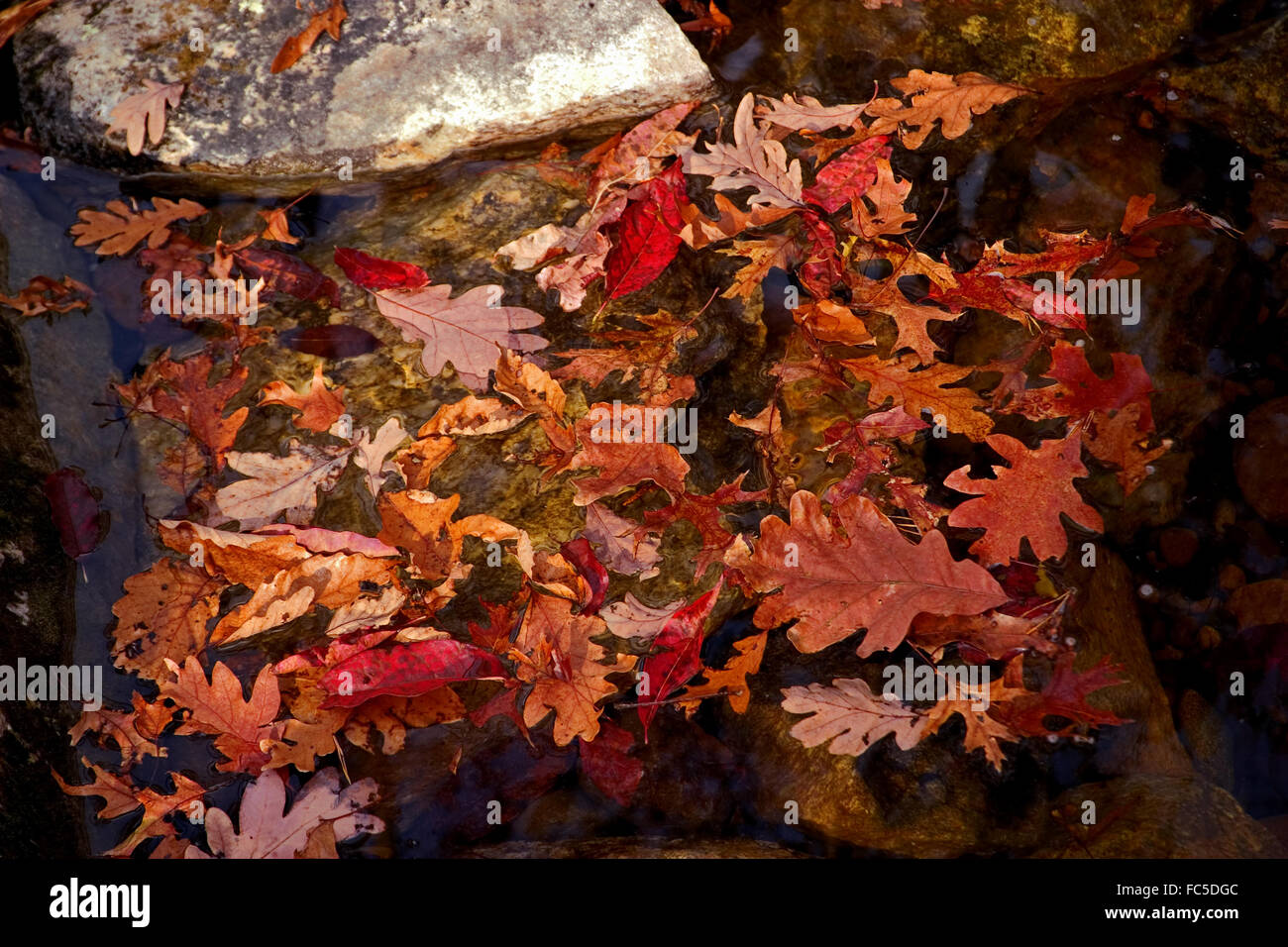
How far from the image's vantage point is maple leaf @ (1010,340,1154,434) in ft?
8.58

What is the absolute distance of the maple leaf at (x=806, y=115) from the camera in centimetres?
279

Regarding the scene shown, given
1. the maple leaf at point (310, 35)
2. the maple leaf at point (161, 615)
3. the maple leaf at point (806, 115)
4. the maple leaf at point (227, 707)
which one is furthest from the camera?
the maple leaf at point (806, 115)

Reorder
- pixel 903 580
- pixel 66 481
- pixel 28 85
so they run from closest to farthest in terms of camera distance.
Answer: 1. pixel 903 580
2. pixel 66 481
3. pixel 28 85

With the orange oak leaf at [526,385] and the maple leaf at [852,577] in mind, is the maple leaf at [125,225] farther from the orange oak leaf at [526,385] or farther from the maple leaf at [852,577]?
the maple leaf at [852,577]

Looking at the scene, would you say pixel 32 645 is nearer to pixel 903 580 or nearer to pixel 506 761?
pixel 506 761

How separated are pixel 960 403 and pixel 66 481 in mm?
2735

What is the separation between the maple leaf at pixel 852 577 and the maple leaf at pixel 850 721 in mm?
271

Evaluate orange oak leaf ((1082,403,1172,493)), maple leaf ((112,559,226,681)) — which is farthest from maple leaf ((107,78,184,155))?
orange oak leaf ((1082,403,1172,493))

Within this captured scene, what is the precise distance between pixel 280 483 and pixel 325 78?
134 cm

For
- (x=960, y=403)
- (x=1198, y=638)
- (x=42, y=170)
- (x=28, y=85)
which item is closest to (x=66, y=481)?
(x=42, y=170)

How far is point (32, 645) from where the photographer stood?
2.33 meters

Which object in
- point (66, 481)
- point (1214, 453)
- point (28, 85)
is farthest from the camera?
point (1214, 453)

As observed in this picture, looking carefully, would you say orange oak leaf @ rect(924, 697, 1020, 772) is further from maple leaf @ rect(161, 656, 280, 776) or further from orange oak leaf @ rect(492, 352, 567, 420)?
maple leaf @ rect(161, 656, 280, 776)

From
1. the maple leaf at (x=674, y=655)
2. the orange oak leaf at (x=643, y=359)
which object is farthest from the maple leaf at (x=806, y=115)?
the maple leaf at (x=674, y=655)
